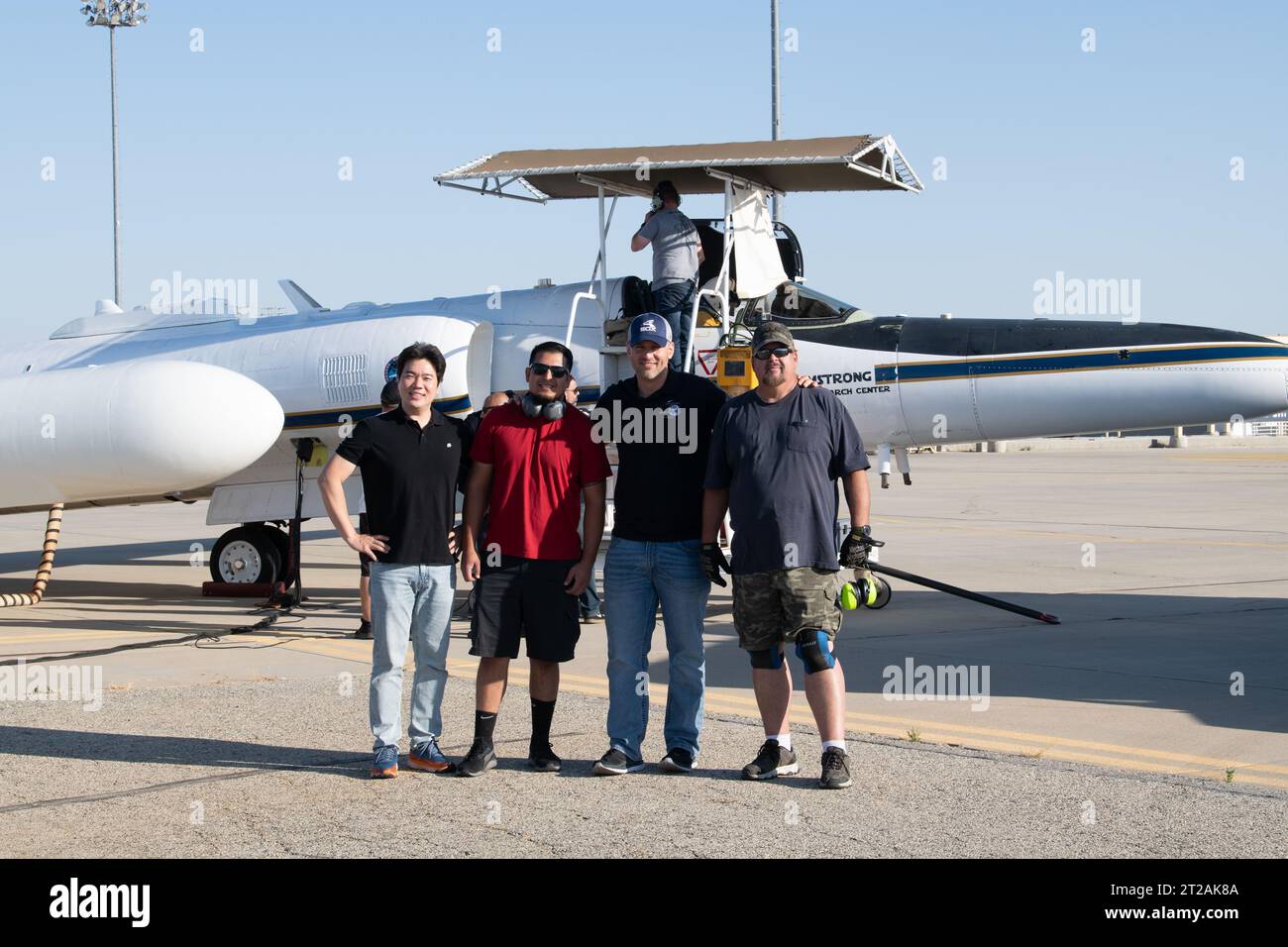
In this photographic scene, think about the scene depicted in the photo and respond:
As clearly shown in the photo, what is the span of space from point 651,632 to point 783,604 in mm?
663

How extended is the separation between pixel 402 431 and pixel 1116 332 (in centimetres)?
750

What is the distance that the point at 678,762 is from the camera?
6.65 metres

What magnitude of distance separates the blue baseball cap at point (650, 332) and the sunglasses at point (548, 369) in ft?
1.15

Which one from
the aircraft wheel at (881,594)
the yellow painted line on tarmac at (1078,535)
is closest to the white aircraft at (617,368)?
the aircraft wheel at (881,594)

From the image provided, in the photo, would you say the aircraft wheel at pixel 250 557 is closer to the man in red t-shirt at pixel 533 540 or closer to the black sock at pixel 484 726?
the man in red t-shirt at pixel 533 540

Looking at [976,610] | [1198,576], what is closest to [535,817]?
[976,610]

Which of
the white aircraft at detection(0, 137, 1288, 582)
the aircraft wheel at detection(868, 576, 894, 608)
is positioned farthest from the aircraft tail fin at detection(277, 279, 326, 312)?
the aircraft wheel at detection(868, 576, 894, 608)

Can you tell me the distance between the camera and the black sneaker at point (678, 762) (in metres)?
6.64

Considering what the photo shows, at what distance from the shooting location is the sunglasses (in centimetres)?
685

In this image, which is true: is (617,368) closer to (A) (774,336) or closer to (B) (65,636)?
(B) (65,636)

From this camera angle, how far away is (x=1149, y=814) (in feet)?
18.8

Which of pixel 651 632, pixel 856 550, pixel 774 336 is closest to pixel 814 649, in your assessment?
pixel 856 550

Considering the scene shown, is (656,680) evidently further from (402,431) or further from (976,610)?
(976,610)

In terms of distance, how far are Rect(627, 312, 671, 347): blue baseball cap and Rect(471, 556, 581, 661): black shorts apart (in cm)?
109
